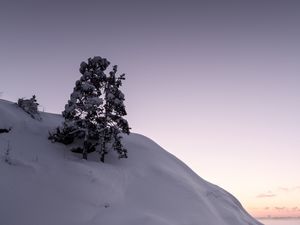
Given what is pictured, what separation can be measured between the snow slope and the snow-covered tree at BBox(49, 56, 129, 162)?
3.51 feet

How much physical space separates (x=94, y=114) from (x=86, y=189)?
6411 millimetres

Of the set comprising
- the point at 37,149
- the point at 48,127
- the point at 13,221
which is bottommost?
the point at 13,221

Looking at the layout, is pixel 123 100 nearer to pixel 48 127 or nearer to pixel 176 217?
pixel 48 127

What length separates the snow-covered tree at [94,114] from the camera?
23.5m

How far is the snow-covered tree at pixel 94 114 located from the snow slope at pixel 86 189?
107 cm

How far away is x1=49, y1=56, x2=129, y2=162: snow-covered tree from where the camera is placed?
923 inches

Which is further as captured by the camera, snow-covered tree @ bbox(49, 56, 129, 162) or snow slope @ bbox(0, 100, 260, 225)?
snow-covered tree @ bbox(49, 56, 129, 162)

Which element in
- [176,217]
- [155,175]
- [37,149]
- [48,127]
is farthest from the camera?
[48,127]

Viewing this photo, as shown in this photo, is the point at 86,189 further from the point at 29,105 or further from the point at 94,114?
the point at 29,105

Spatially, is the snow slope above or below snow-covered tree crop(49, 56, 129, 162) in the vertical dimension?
below

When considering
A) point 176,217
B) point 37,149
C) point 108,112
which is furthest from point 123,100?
point 176,217

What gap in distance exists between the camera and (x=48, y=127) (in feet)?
85.5

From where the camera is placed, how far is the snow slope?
16203 mm

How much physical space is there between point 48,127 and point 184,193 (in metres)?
11.4
